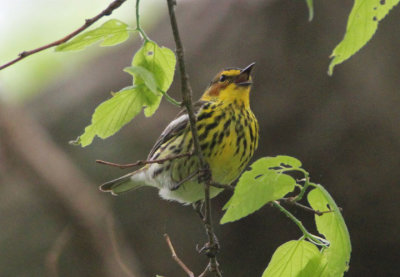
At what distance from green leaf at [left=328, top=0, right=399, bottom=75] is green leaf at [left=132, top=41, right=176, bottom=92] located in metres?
0.29

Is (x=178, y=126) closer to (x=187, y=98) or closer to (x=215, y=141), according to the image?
(x=215, y=141)

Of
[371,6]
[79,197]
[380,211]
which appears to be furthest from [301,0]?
[371,6]

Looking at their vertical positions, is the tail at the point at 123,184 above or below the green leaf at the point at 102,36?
below

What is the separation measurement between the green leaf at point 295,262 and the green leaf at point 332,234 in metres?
0.02

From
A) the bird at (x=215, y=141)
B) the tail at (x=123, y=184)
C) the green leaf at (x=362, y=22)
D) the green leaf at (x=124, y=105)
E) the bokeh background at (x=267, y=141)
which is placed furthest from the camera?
the bokeh background at (x=267, y=141)

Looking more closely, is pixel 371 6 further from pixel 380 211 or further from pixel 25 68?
pixel 25 68

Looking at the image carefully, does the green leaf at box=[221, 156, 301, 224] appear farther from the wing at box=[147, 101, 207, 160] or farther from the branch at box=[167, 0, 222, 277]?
the wing at box=[147, 101, 207, 160]

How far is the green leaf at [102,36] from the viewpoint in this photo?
0.92 meters

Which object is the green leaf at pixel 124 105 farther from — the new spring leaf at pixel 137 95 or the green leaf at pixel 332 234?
the green leaf at pixel 332 234

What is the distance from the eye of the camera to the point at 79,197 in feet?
10.1

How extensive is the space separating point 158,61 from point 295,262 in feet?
1.31

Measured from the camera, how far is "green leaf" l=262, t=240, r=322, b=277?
103 centimetres

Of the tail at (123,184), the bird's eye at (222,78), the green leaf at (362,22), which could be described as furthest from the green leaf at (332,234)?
the tail at (123,184)

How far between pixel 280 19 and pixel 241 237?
4.35ft
